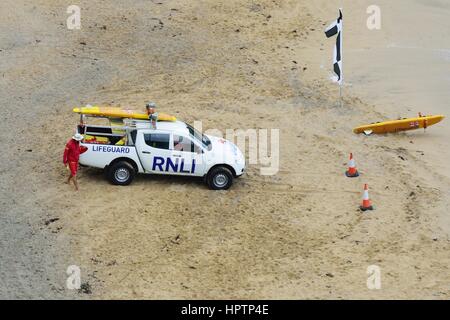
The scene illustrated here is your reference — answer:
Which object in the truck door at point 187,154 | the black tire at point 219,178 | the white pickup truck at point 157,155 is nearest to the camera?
the white pickup truck at point 157,155

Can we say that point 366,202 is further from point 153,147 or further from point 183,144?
point 153,147

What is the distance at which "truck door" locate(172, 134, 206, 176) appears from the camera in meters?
24.2

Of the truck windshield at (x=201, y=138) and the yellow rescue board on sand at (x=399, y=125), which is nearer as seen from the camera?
the truck windshield at (x=201, y=138)

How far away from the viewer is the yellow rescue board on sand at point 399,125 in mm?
28203

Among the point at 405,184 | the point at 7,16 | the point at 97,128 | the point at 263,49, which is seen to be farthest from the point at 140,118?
the point at 7,16

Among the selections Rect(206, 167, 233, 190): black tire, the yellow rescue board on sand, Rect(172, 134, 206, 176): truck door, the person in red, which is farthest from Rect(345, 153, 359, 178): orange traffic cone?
the person in red

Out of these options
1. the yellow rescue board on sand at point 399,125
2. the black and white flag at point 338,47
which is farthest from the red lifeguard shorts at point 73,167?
the black and white flag at point 338,47

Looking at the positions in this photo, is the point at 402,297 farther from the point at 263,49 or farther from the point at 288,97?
the point at 263,49

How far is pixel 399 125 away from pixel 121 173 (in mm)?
9051

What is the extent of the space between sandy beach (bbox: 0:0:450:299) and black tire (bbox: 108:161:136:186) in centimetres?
30

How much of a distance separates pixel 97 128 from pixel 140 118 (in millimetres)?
1173

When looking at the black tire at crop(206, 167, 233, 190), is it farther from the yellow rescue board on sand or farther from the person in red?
the yellow rescue board on sand

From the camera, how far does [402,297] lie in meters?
20.3

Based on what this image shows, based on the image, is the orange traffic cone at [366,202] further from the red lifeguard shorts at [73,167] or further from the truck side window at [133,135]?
the red lifeguard shorts at [73,167]
